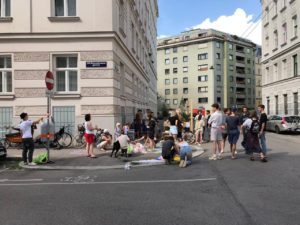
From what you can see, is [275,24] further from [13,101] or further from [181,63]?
[181,63]

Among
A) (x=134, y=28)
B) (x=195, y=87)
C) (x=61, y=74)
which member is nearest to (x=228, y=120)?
(x=61, y=74)

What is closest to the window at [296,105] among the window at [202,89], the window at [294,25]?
the window at [294,25]

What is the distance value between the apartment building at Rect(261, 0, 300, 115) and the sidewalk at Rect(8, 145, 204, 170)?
22473 millimetres

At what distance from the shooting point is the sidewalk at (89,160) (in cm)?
1080

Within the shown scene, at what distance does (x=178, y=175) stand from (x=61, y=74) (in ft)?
29.9

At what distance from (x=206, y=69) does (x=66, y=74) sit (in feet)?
231

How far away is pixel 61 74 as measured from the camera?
52.3ft

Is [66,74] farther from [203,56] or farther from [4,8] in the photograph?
[203,56]

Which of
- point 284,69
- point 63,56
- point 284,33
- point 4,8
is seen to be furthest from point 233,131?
point 284,33

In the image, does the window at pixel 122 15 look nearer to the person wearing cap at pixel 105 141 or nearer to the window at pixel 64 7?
the window at pixel 64 7

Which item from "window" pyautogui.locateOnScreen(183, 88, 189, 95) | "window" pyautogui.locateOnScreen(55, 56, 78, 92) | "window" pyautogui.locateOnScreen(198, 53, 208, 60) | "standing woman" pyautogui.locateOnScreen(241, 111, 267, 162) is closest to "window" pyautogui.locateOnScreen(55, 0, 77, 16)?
"window" pyautogui.locateOnScreen(55, 56, 78, 92)

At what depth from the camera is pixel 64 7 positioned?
626 inches

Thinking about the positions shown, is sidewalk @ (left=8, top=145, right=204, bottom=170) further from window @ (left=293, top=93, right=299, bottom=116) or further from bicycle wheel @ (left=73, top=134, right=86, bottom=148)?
window @ (left=293, top=93, right=299, bottom=116)

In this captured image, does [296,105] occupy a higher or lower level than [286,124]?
higher
